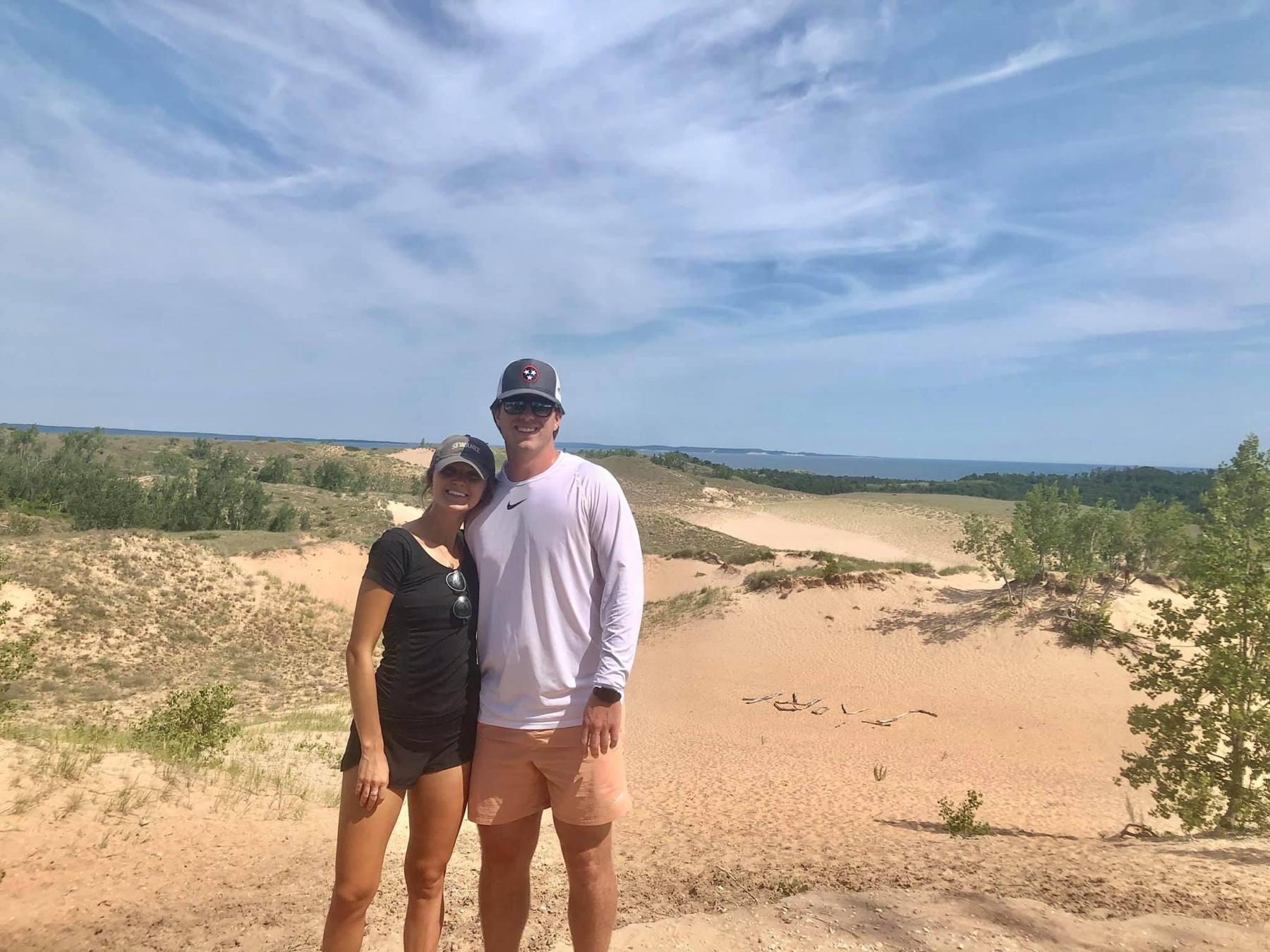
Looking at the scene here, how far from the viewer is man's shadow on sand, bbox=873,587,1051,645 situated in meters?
16.3

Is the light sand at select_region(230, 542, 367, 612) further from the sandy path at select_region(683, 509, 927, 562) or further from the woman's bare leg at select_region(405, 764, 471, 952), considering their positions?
the sandy path at select_region(683, 509, 927, 562)

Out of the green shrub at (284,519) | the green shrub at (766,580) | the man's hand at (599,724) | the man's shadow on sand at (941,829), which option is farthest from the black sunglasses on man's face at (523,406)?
the green shrub at (284,519)

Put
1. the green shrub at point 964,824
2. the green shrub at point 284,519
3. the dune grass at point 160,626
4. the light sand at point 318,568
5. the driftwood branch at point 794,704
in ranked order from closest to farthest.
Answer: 1. the green shrub at point 964,824
2. the dune grass at point 160,626
3. the driftwood branch at point 794,704
4. the light sand at point 318,568
5. the green shrub at point 284,519

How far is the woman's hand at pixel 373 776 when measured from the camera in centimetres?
247

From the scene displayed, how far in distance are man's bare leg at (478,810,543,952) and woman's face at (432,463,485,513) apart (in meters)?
1.16

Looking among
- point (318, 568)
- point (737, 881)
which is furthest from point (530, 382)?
point (318, 568)

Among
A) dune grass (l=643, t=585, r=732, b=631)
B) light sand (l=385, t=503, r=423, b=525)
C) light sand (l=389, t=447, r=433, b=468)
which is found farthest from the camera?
light sand (l=389, t=447, r=433, b=468)

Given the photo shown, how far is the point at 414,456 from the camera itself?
216 feet

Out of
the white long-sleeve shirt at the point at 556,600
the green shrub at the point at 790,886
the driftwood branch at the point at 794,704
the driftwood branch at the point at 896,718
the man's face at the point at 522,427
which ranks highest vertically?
the man's face at the point at 522,427

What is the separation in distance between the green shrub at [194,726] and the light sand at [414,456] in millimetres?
53479

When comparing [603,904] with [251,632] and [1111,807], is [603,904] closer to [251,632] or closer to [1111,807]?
[1111,807]

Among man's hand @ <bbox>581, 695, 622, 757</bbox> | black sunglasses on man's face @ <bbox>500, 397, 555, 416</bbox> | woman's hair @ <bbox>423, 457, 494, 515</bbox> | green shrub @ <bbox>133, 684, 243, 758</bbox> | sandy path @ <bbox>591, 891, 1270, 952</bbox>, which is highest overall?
black sunglasses on man's face @ <bbox>500, 397, 555, 416</bbox>

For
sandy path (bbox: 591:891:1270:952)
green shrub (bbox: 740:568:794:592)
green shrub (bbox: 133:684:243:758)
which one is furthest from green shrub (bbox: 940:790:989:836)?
green shrub (bbox: 740:568:794:592)

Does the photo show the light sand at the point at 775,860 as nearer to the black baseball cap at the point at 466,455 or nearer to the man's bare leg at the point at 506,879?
the man's bare leg at the point at 506,879
